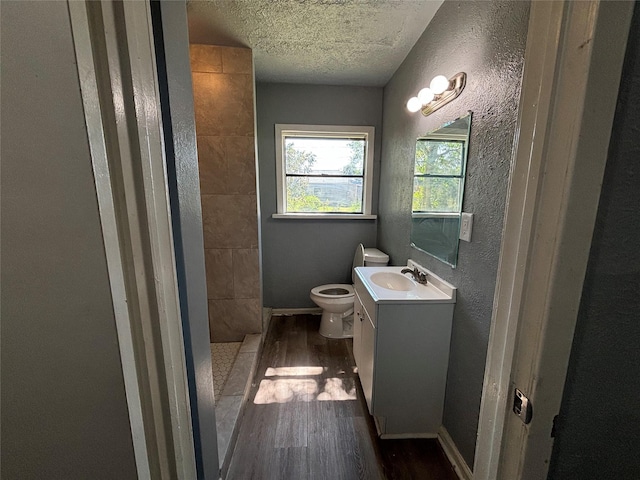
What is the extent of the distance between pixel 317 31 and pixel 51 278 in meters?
2.03

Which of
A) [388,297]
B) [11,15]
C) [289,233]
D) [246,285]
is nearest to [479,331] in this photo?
[388,297]

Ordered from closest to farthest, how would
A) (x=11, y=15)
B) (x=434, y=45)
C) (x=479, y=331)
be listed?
(x=11, y=15), (x=479, y=331), (x=434, y=45)

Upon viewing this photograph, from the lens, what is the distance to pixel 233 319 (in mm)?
2350

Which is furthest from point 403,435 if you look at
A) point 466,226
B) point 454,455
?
point 466,226

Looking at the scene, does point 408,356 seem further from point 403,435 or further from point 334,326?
point 334,326

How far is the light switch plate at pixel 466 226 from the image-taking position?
123 cm

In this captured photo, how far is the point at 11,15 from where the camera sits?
14.3 inches

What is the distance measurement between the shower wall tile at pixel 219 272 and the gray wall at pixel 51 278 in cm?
185

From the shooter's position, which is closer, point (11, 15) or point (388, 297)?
point (11, 15)

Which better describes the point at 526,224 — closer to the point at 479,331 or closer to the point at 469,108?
the point at 479,331

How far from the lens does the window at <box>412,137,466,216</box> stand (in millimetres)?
1358

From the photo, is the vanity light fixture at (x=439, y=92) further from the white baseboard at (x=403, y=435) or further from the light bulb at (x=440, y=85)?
the white baseboard at (x=403, y=435)

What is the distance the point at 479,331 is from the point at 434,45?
1.66 metres

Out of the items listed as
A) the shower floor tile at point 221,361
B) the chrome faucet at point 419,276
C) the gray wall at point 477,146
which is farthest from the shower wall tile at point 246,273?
the gray wall at point 477,146
